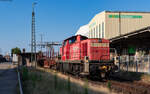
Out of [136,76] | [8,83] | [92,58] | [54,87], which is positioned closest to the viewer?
[54,87]

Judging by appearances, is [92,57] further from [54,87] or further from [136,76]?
[136,76]

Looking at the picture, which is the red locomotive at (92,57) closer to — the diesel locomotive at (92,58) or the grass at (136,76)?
the diesel locomotive at (92,58)

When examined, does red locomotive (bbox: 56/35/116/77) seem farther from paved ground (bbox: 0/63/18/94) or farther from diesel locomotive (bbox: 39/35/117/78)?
paved ground (bbox: 0/63/18/94)

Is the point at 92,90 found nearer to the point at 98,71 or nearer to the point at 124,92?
the point at 124,92

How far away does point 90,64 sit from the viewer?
14.0 m

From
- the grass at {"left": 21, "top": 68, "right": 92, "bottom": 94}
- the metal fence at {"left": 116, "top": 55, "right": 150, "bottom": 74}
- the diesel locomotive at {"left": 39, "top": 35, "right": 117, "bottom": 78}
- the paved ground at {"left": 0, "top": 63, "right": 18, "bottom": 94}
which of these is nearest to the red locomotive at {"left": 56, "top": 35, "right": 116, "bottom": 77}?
the diesel locomotive at {"left": 39, "top": 35, "right": 117, "bottom": 78}

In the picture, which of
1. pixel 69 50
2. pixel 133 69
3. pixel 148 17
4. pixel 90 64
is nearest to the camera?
pixel 90 64

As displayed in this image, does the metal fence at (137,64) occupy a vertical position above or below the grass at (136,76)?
above

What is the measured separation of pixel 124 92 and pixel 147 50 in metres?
14.7

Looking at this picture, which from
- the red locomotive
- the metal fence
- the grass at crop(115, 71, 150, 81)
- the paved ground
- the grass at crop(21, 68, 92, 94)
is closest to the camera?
the grass at crop(21, 68, 92, 94)

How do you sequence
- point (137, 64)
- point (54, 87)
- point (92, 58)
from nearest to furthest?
point (54, 87) < point (92, 58) < point (137, 64)

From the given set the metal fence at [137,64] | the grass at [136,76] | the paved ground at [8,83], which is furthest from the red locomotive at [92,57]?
the metal fence at [137,64]

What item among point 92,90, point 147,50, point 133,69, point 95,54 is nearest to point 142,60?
point 133,69

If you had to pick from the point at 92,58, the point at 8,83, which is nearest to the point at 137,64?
the point at 92,58
